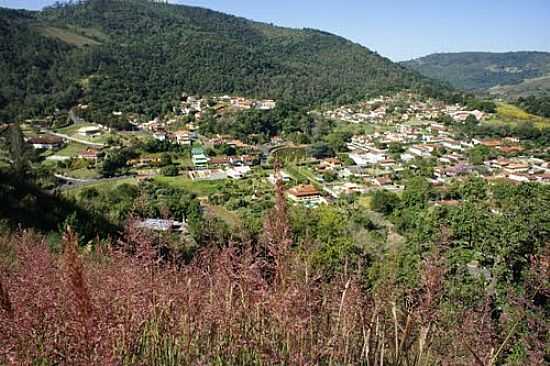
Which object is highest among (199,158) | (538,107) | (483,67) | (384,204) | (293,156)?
(483,67)

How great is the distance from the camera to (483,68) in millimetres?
149000

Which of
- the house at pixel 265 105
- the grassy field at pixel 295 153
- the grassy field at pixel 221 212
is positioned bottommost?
the grassy field at pixel 295 153

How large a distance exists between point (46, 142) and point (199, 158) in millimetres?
10307

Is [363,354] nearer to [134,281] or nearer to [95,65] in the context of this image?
[134,281]

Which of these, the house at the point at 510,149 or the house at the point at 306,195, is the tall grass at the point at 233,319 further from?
the house at the point at 510,149

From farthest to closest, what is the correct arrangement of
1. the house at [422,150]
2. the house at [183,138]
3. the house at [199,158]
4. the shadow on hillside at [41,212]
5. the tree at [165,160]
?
the house at [183,138] → the house at [422,150] → the house at [199,158] → the tree at [165,160] → the shadow on hillside at [41,212]

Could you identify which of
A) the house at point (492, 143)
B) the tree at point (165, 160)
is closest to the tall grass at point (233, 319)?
the tree at point (165, 160)

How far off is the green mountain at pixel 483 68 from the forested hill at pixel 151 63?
51203 mm

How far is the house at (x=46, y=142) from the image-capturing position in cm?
2888

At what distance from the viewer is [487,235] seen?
8.98 metres

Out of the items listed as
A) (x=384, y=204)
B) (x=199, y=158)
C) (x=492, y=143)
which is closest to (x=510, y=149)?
(x=492, y=143)

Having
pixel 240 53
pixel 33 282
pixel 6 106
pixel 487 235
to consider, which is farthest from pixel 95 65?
pixel 33 282

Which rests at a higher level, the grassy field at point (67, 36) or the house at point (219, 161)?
the grassy field at point (67, 36)

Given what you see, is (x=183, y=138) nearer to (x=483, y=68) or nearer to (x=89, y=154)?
(x=89, y=154)
